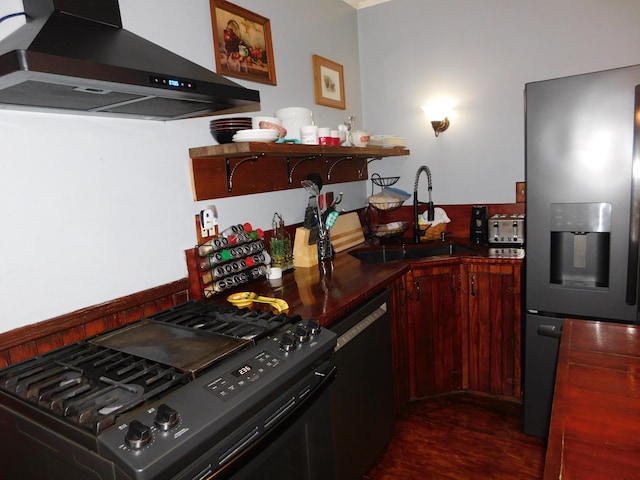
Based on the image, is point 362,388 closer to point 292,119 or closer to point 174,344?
Result: point 174,344

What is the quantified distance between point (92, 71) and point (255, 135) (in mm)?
868

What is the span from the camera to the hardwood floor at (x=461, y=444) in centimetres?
205

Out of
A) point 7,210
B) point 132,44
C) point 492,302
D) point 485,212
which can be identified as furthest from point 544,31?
point 7,210

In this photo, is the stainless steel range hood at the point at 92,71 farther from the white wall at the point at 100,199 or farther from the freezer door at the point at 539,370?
the freezer door at the point at 539,370

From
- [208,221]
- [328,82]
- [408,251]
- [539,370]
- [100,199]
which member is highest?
[328,82]

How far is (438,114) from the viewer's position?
3.03 m

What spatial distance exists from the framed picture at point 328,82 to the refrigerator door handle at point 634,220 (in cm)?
171

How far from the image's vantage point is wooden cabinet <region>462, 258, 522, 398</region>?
97.2 inches

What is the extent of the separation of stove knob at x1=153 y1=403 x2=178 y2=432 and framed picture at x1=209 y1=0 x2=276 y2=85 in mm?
1628

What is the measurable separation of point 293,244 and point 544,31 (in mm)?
2089

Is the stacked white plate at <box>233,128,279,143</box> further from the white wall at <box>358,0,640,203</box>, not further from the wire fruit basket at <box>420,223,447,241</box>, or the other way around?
the white wall at <box>358,0,640,203</box>

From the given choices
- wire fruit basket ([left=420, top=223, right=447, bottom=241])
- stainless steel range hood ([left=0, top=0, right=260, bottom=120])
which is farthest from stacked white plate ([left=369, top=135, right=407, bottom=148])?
stainless steel range hood ([left=0, top=0, right=260, bottom=120])

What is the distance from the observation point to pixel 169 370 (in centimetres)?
113

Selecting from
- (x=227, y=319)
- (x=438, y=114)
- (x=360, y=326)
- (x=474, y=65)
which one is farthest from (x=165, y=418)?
(x=474, y=65)
